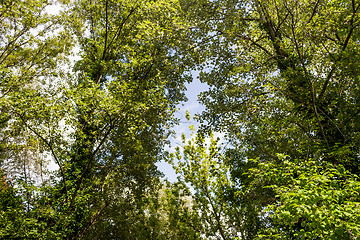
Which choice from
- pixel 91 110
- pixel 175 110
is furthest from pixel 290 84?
pixel 91 110

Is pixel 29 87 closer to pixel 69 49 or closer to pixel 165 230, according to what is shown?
pixel 69 49

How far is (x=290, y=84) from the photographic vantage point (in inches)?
340

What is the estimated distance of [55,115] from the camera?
842 cm

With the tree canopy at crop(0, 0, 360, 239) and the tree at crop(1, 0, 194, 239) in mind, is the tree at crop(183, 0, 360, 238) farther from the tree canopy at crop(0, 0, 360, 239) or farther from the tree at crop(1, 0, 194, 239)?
the tree at crop(1, 0, 194, 239)

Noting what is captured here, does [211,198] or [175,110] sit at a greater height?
[175,110]

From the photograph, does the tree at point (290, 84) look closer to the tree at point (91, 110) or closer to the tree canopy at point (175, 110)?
the tree canopy at point (175, 110)

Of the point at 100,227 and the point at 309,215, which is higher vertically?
the point at 100,227

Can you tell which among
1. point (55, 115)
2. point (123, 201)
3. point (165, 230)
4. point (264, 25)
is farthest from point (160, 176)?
point (264, 25)

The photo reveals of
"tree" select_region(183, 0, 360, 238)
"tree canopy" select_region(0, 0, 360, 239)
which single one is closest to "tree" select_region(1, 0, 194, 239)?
"tree canopy" select_region(0, 0, 360, 239)

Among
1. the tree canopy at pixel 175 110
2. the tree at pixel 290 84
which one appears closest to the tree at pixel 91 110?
the tree canopy at pixel 175 110

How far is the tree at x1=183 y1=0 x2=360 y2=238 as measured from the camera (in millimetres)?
6910

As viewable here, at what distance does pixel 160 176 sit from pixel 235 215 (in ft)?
19.5

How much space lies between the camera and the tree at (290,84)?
6.91 meters

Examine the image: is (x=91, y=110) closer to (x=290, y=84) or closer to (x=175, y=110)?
(x=175, y=110)
